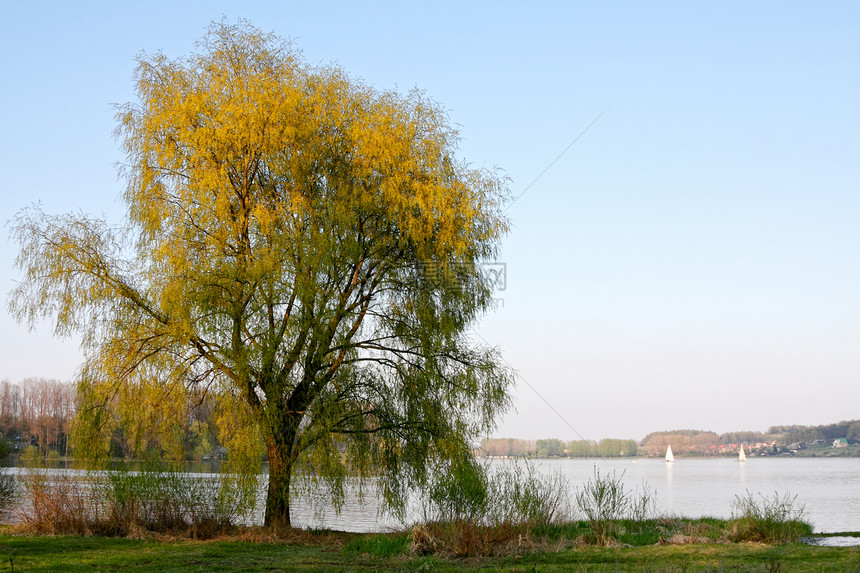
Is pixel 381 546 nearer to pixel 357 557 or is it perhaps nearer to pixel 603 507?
pixel 357 557

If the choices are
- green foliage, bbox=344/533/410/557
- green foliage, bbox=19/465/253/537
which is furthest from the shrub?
green foliage, bbox=19/465/253/537

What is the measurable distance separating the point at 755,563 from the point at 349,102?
45.1ft

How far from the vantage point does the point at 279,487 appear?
55.9 ft

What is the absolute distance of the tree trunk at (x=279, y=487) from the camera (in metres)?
16.8

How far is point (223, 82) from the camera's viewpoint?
1808 centimetres


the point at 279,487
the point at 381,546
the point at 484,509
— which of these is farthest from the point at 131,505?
the point at 484,509

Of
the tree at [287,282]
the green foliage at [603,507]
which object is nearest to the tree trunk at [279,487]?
the tree at [287,282]

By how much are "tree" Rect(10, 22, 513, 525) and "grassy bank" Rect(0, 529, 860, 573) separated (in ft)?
7.28

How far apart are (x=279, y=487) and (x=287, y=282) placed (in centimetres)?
475

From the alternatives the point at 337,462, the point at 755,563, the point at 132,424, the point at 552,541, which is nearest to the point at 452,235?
the point at 337,462

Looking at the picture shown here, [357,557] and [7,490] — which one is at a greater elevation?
[7,490]

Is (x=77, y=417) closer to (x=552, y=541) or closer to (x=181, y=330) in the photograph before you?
(x=181, y=330)

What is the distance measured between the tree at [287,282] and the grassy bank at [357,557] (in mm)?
2218

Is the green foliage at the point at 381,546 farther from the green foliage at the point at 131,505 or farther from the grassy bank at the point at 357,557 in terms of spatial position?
the green foliage at the point at 131,505
